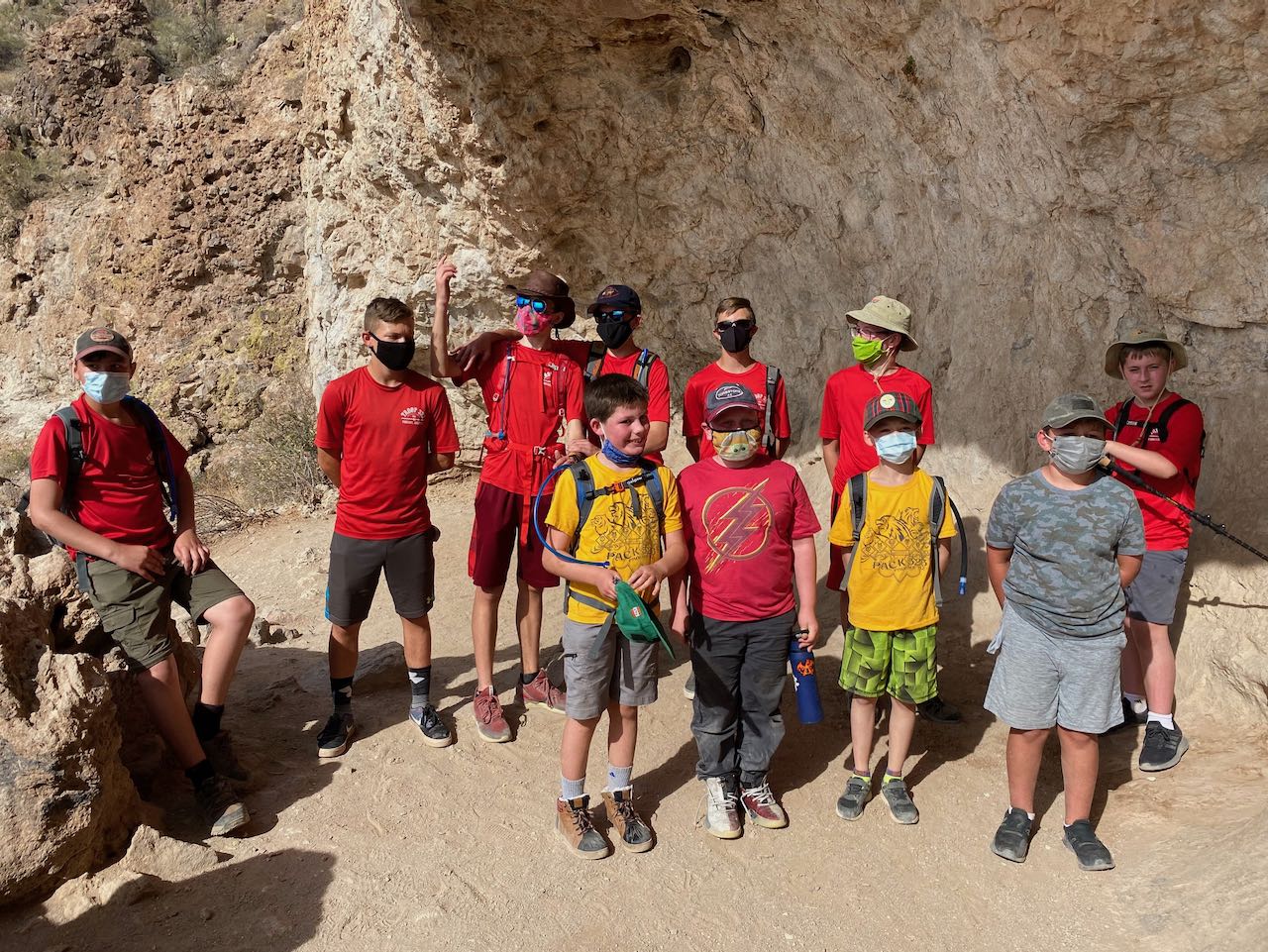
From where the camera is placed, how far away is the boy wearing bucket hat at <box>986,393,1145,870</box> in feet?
10.6

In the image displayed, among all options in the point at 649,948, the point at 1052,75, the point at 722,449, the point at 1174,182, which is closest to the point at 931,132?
the point at 1052,75

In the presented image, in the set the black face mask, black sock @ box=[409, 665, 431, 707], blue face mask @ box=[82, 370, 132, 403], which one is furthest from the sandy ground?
the black face mask

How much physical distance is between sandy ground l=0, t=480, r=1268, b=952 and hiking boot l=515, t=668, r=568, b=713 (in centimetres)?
9

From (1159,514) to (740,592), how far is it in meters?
1.95

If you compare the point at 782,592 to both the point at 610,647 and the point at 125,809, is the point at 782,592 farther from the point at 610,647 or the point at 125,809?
the point at 125,809

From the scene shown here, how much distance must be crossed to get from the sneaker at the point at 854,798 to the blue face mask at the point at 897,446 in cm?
131

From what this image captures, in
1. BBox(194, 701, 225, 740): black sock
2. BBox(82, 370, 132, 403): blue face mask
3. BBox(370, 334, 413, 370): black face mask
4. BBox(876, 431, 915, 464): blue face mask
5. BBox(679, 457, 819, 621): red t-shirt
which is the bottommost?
BBox(194, 701, 225, 740): black sock

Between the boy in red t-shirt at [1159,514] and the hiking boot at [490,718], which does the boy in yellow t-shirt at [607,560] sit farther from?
the boy in red t-shirt at [1159,514]

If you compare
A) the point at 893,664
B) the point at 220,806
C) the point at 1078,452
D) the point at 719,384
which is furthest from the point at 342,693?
the point at 1078,452

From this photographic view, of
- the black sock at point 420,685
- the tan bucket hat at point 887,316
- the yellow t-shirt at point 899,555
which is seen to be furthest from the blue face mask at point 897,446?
the black sock at point 420,685

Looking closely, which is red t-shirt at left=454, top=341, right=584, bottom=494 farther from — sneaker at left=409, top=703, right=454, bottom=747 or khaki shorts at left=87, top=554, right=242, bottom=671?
khaki shorts at left=87, top=554, right=242, bottom=671

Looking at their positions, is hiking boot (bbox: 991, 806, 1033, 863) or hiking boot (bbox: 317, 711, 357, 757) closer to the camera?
hiking boot (bbox: 991, 806, 1033, 863)

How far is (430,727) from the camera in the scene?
170 inches

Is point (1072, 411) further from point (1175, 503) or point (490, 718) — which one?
point (490, 718)
